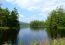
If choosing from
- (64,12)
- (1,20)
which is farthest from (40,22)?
(1,20)

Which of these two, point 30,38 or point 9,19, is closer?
point 30,38

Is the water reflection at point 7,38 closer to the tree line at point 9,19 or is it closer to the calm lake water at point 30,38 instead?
the calm lake water at point 30,38

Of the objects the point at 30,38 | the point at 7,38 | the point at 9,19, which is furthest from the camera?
the point at 9,19

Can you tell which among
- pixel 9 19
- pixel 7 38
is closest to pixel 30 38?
pixel 7 38

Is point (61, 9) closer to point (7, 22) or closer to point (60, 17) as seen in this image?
point (60, 17)

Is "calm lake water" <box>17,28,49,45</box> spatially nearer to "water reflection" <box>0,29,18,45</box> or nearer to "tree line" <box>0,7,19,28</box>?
"water reflection" <box>0,29,18,45</box>

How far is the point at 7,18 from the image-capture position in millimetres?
85250

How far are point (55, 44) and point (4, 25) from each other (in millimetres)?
71103

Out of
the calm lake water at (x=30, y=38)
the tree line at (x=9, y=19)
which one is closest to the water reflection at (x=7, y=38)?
the calm lake water at (x=30, y=38)

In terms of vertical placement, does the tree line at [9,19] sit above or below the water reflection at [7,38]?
above

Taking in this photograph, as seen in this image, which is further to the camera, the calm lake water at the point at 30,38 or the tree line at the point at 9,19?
the tree line at the point at 9,19

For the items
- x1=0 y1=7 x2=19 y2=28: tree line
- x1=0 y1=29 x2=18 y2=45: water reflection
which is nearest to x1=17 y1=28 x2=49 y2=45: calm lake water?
x1=0 y1=29 x2=18 y2=45: water reflection

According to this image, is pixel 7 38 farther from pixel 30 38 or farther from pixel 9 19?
pixel 9 19

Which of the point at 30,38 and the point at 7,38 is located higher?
the point at 30,38
